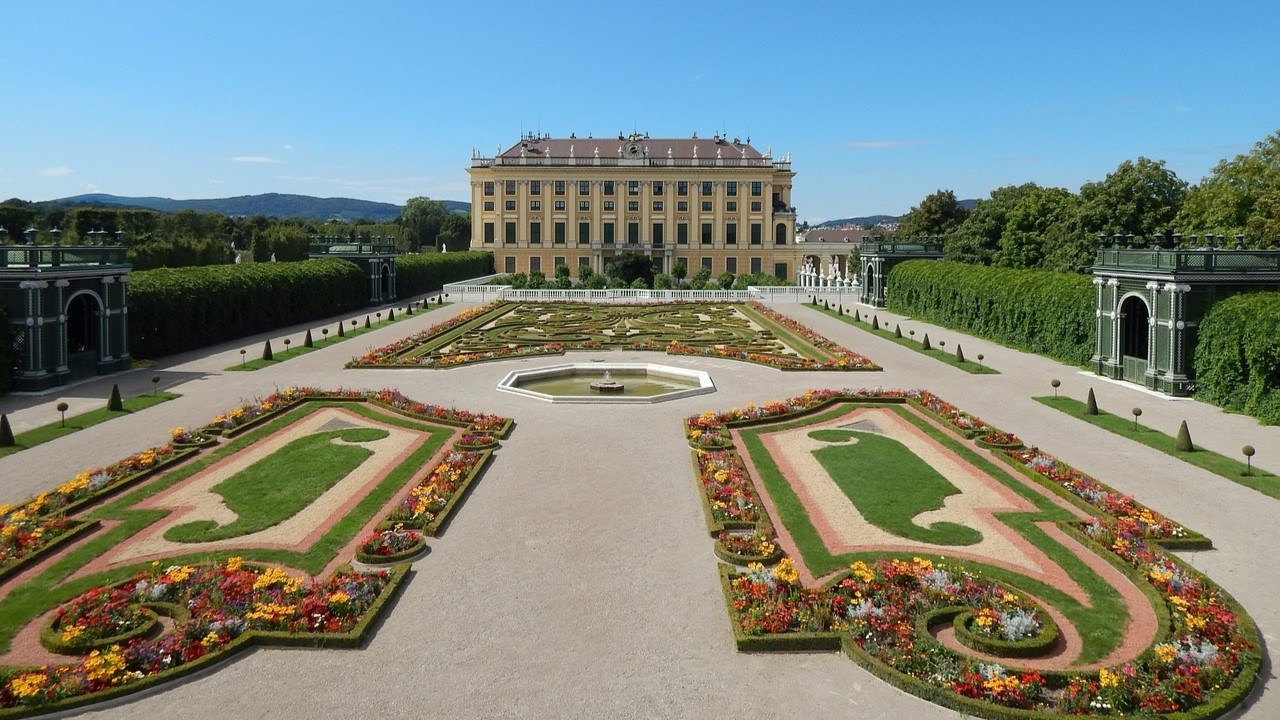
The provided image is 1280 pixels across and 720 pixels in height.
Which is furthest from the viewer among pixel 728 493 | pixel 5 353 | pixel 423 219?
pixel 423 219

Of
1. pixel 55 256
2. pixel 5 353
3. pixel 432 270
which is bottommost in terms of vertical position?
pixel 5 353

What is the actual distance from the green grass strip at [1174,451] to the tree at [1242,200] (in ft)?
88.2

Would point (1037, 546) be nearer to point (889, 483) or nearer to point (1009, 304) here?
point (889, 483)

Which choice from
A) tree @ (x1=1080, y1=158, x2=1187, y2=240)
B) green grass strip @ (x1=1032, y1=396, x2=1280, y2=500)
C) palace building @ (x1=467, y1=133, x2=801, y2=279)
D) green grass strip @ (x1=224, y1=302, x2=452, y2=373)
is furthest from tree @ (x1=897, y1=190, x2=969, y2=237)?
green grass strip @ (x1=1032, y1=396, x2=1280, y2=500)

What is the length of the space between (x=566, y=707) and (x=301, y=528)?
7774 mm

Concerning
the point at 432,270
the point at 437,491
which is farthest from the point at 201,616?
the point at 432,270

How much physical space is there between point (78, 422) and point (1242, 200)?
53478 millimetres

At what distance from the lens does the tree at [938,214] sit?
304ft

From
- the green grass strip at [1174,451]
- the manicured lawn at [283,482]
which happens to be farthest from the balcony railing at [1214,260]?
the manicured lawn at [283,482]

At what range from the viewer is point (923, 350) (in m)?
39.5

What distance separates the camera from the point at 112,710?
9953 mm

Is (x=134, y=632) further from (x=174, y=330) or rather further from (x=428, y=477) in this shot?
(x=174, y=330)

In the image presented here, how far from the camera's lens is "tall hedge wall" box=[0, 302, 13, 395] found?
28.1 meters

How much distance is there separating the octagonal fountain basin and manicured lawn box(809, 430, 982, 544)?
664cm
